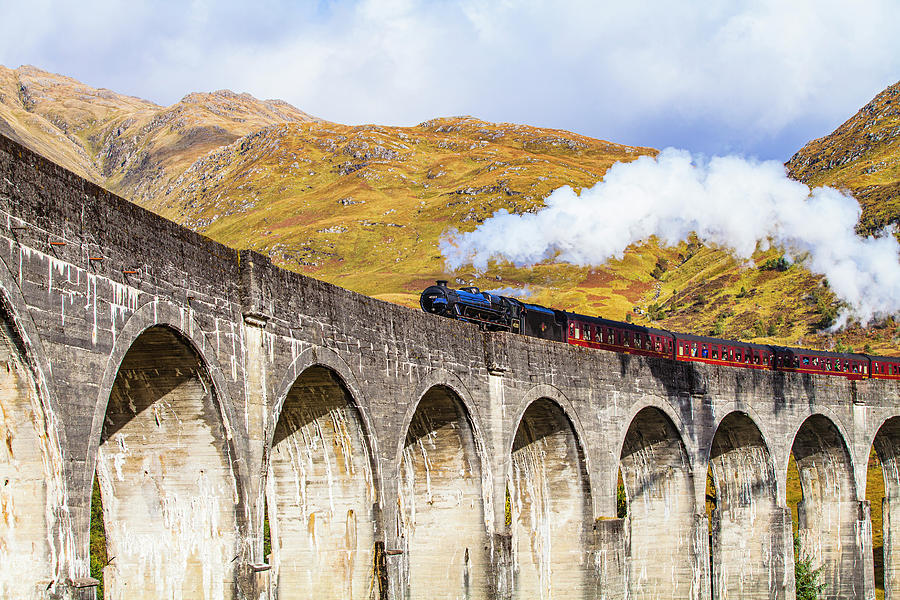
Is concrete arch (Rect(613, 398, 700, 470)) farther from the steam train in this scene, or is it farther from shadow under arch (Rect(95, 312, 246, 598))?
shadow under arch (Rect(95, 312, 246, 598))

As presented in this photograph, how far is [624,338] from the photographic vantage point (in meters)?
35.8

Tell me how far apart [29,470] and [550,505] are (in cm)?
1906

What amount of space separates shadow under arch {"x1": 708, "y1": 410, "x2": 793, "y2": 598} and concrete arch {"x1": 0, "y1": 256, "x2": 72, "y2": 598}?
89.5ft

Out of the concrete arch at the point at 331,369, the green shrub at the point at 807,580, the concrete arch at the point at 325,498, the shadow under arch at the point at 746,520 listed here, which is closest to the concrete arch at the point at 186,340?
the concrete arch at the point at 331,369

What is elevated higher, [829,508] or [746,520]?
[746,520]

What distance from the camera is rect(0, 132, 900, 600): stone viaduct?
1148 cm

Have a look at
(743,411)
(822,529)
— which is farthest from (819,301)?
(743,411)

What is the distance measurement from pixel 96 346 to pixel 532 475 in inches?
705

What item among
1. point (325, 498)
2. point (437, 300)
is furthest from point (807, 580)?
point (325, 498)

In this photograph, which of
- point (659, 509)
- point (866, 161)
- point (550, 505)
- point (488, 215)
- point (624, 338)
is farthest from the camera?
point (488, 215)

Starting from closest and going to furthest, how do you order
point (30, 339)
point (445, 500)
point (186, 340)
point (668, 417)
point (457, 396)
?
point (30, 339) → point (186, 340) → point (457, 396) → point (445, 500) → point (668, 417)

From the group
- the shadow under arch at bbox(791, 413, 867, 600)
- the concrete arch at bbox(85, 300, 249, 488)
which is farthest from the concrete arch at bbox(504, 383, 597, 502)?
the shadow under arch at bbox(791, 413, 867, 600)

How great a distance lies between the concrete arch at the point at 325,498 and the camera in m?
19.2

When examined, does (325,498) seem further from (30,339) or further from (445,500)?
(30,339)
